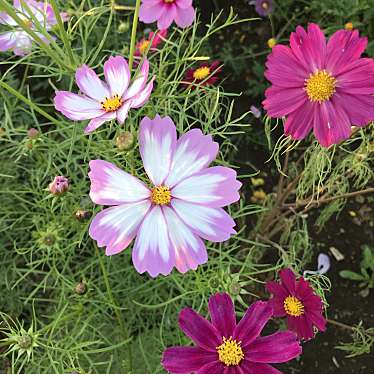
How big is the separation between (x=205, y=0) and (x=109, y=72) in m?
1.06

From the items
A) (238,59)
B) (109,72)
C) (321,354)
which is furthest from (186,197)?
(238,59)

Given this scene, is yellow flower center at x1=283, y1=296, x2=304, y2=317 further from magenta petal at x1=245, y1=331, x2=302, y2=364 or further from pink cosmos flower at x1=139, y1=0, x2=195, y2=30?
pink cosmos flower at x1=139, y1=0, x2=195, y2=30

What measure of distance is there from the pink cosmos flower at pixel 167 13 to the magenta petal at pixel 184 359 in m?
0.59

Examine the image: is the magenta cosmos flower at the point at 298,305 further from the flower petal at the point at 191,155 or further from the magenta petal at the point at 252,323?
the flower petal at the point at 191,155

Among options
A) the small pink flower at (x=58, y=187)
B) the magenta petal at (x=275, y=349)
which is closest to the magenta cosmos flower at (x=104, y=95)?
the small pink flower at (x=58, y=187)

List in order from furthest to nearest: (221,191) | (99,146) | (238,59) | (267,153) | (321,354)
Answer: (238,59)
(267,153)
(321,354)
(99,146)
(221,191)

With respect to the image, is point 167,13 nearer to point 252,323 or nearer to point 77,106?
point 77,106

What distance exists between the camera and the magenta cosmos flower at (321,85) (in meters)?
0.84

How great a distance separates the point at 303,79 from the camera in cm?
90

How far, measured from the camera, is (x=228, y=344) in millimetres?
797

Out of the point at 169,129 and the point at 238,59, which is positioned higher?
the point at 238,59

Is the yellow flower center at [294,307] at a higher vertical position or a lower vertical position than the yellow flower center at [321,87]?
lower

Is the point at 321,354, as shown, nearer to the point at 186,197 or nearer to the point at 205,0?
the point at 186,197

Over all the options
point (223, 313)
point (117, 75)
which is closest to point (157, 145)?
point (117, 75)
